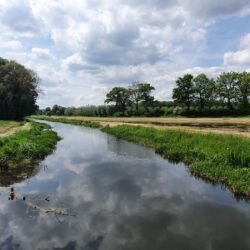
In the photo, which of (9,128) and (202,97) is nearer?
(9,128)

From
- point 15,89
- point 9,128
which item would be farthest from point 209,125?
point 15,89

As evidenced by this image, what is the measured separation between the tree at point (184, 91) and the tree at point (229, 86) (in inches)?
316

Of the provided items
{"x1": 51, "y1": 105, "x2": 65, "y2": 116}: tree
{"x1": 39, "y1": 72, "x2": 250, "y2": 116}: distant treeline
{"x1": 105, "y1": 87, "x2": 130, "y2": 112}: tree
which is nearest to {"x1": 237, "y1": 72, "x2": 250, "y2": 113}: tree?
{"x1": 39, "y1": 72, "x2": 250, "y2": 116}: distant treeline

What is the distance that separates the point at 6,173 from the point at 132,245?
11360 mm

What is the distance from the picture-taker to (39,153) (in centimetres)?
2398

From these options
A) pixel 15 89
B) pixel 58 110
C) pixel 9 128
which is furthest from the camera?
pixel 58 110

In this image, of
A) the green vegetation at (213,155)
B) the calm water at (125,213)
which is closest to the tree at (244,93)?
the green vegetation at (213,155)

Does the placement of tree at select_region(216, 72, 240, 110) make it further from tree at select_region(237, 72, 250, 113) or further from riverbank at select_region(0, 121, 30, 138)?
riverbank at select_region(0, 121, 30, 138)

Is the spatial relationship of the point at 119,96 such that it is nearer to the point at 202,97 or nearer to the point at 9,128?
the point at 202,97

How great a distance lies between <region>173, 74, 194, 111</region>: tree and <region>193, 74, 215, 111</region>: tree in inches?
67.8

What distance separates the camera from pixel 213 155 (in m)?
19.2

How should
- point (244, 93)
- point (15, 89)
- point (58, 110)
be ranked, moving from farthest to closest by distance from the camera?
1. point (58, 110)
2. point (244, 93)
3. point (15, 89)

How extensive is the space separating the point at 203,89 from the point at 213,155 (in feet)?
248

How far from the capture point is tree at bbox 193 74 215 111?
91100mm
